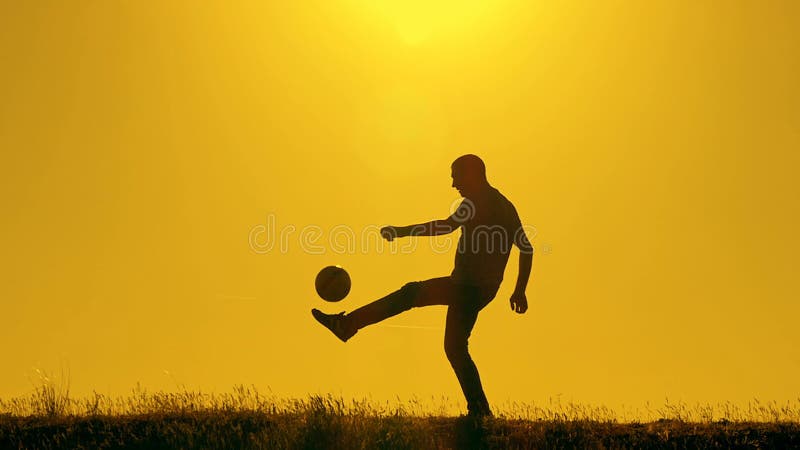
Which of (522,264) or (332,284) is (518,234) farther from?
(332,284)

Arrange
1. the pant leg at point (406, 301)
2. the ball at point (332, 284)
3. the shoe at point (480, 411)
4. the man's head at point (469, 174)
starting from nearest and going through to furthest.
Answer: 1. the shoe at point (480, 411)
2. the pant leg at point (406, 301)
3. the man's head at point (469, 174)
4. the ball at point (332, 284)

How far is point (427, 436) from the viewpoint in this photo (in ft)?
33.3

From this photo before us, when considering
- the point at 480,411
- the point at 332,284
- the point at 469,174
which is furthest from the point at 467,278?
the point at 332,284

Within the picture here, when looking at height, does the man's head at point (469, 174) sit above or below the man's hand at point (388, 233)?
above

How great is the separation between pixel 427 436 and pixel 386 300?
5.80 ft

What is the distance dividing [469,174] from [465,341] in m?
1.75

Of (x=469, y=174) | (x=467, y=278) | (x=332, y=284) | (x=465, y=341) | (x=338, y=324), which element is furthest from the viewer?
(x=332, y=284)

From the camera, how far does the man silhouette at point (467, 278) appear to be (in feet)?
36.8

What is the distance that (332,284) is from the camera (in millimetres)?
11953

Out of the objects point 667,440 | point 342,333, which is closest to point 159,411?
Answer: point 342,333

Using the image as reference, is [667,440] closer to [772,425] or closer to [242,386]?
[772,425]

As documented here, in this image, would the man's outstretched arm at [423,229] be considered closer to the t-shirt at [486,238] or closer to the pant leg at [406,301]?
the t-shirt at [486,238]

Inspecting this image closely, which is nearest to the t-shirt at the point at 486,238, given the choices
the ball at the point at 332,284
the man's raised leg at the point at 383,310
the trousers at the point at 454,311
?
the trousers at the point at 454,311

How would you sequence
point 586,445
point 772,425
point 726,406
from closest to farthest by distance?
point 586,445
point 772,425
point 726,406
